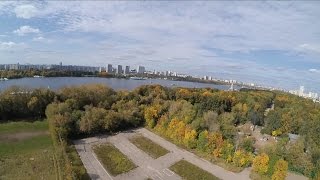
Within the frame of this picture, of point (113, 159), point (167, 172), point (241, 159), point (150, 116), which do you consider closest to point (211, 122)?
point (241, 159)

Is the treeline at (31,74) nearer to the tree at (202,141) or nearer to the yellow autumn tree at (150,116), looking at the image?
the yellow autumn tree at (150,116)

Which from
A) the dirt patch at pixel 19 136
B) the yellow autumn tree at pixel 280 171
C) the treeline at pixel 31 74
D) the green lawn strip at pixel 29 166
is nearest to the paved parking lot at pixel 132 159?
the green lawn strip at pixel 29 166

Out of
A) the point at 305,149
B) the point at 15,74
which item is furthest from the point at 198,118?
the point at 15,74

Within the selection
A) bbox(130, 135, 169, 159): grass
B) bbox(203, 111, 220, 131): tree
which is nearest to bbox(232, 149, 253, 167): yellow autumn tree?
bbox(203, 111, 220, 131): tree

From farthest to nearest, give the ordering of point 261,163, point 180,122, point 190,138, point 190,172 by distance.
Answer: point 180,122
point 190,138
point 261,163
point 190,172

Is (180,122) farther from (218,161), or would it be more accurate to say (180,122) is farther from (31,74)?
(31,74)

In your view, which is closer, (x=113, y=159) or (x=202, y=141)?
(x=113, y=159)
